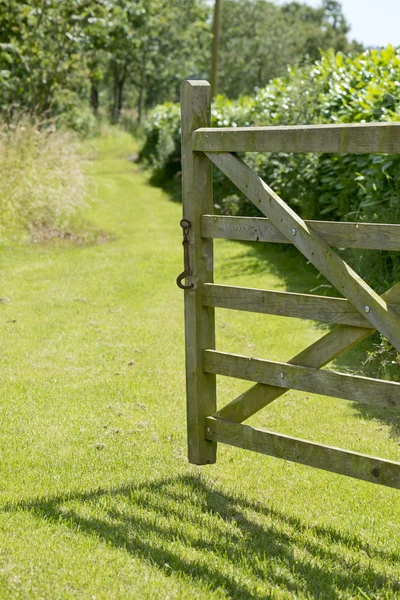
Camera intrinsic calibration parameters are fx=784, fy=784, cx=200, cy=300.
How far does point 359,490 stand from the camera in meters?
4.86

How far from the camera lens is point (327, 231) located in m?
3.89

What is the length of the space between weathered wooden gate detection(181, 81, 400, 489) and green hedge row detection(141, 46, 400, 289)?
4.22 m

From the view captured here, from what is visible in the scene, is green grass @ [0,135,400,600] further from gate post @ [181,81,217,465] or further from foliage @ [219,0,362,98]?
foliage @ [219,0,362,98]

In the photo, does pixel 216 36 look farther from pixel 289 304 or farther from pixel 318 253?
pixel 318 253

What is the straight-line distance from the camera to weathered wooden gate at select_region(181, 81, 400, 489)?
3.76m

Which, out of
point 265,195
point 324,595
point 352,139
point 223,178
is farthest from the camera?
point 223,178

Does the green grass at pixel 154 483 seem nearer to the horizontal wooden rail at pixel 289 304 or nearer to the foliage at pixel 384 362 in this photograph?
the foliage at pixel 384 362

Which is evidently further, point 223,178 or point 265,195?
point 223,178

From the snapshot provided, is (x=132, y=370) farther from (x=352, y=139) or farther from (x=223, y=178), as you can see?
(x=223, y=178)

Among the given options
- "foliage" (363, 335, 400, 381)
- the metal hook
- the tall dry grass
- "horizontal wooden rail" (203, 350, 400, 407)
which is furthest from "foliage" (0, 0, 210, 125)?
"horizontal wooden rail" (203, 350, 400, 407)

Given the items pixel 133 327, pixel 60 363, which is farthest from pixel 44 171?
pixel 60 363

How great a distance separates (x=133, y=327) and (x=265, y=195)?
16.1 ft

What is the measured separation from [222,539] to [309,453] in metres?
0.64

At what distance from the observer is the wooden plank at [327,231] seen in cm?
370
